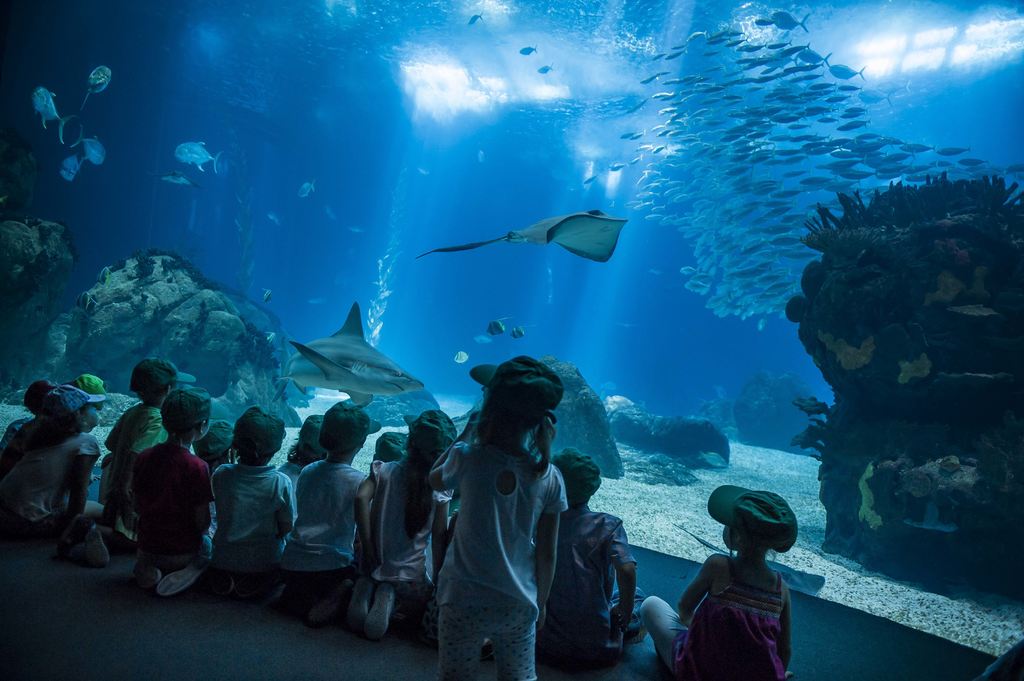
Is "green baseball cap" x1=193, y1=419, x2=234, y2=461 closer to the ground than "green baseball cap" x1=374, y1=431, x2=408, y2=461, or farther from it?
closer to the ground

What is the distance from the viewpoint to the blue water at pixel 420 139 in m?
18.0

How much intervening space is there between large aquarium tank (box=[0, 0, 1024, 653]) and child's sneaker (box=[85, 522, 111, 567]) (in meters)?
1.64

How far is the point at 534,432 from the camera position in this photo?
1.61 m

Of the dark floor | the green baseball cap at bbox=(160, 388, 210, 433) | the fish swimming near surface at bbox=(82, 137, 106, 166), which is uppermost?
the fish swimming near surface at bbox=(82, 137, 106, 166)

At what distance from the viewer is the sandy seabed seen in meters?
4.00

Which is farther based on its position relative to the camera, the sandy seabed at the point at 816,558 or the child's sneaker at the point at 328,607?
the sandy seabed at the point at 816,558

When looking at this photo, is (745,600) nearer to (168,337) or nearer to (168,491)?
(168,491)

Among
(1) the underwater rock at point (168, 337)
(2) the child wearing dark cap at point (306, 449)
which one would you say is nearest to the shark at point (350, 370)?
(2) the child wearing dark cap at point (306, 449)

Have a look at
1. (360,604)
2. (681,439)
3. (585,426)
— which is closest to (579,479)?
(360,604)

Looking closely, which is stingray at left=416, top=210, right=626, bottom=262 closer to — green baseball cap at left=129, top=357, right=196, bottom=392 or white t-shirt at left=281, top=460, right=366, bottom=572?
white t-shirt at left=281, top=460, right=366, bottom=572

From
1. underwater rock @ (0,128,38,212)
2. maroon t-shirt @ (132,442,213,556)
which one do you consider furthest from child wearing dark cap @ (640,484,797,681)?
underwater rock @ (0,128,38,212)

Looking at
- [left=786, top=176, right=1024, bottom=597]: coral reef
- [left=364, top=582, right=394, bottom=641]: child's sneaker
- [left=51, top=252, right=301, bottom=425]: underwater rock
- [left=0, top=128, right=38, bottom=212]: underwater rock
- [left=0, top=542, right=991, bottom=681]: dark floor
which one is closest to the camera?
[left=0, top=542, right=991, bottom=681]: dark floor

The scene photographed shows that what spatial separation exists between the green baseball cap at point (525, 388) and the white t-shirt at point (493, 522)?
19 cm

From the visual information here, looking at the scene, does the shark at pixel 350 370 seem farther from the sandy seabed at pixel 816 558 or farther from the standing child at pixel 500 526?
the sandy seabed at pixel 816 558
